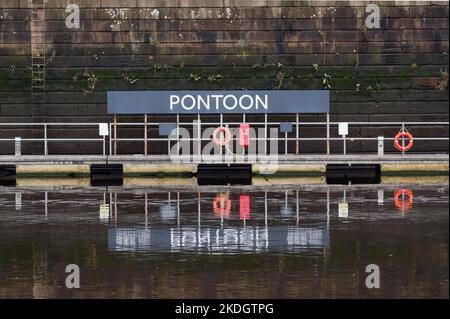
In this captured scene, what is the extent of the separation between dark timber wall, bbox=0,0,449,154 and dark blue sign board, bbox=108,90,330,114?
0.63 metres

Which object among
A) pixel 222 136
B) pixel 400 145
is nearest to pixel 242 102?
pixel 222 136

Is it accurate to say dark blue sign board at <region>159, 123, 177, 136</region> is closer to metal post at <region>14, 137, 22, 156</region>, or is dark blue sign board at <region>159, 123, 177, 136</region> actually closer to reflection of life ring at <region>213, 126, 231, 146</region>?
reflection of life ring at <region>213, 126, 231, 146</region>

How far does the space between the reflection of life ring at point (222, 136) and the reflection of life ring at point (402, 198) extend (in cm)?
781

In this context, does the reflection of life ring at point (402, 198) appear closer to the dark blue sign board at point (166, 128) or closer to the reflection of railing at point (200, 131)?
the reflection of railing at point (200, 131)

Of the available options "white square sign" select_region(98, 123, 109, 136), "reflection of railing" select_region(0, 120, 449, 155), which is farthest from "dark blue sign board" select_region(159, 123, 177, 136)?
"white square sign" select_region(98, 123, 109, 136)

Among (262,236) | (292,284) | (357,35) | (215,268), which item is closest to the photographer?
(292,284)

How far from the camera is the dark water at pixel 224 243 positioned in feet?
60.8

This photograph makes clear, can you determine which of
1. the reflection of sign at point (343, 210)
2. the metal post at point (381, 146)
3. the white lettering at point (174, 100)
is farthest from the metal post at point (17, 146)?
the reflection of sign at point (343, 210)

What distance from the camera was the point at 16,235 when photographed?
2519cm

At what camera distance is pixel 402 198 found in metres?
32.9

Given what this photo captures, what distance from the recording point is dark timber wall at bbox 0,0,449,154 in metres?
43.3

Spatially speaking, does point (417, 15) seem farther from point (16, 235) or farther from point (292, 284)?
point (292, 284)

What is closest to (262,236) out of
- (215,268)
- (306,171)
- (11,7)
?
(215,268)
